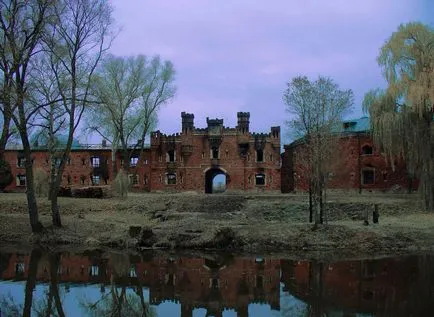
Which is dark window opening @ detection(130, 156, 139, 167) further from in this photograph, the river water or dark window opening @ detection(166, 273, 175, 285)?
dark window opening @ detection(166, 273, 175, 285)

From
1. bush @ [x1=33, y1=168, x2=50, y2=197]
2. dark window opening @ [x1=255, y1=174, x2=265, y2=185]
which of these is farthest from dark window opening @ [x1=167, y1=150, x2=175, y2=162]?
bush @ [x1=33, y1=168, x2=50, y2=197]

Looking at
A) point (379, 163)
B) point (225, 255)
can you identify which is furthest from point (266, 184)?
point (225, 255)

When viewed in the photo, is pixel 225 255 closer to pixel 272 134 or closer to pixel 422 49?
pixel 422 49

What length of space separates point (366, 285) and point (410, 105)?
921 inches

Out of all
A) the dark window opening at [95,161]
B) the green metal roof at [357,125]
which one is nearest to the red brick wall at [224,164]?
the dark window opening at [95,161]

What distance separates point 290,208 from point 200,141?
26371 millimetres

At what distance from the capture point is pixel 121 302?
10352 millimetres

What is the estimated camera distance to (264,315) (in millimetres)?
9344

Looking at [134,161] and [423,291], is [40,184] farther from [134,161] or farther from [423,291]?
[423,291]

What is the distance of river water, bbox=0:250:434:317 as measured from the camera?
965cm

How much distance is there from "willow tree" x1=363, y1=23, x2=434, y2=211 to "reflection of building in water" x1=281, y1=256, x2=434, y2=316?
1717 cm

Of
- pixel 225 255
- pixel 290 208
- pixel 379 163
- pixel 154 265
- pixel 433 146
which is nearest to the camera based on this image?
pixel 154 265

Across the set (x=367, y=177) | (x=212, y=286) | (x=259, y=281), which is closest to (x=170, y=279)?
(x=212, y=286)

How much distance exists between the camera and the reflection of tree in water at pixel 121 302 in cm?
946
